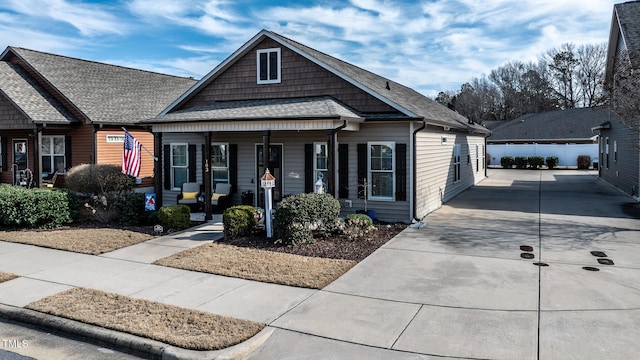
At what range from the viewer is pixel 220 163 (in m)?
16.3

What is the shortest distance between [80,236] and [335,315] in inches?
323

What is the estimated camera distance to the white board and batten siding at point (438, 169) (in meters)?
14.1

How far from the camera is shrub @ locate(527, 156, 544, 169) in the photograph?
38.0m

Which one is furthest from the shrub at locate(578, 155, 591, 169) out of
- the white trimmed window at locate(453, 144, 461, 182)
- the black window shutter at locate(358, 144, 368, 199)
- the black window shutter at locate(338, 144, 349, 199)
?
the black window shutter at locate(338, 144, 349, 199)

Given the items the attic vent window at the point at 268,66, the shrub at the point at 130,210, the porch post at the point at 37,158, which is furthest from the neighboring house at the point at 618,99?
the porch post at the point at 37,158

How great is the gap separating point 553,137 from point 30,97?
126 ft

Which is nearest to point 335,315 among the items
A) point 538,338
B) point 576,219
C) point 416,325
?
point 416,325

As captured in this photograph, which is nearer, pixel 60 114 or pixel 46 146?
pixel 60 114

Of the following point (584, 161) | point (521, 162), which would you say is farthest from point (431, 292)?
point (584, 161)

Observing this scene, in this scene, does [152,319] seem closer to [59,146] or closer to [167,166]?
[167,166]

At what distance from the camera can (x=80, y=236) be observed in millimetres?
11852

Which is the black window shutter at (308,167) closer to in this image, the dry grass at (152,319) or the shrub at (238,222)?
the shrub at (238,222)

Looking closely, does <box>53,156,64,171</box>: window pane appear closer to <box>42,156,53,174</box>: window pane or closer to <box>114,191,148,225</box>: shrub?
<box>42,156,53,174</box>: window pane

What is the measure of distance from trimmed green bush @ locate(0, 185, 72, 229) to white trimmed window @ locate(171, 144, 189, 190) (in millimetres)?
4124
